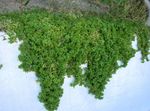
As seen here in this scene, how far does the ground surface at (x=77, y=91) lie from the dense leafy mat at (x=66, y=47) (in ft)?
0.34

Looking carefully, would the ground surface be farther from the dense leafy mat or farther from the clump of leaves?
the clump of leaves

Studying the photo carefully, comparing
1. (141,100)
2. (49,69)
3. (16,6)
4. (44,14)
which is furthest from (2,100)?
(141,100)

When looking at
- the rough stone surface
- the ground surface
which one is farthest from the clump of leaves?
the ground surface

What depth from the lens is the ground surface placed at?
5.26 meters

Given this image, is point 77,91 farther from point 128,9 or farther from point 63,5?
point 128,9

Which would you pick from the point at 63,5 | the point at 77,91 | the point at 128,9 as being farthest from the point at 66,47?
the point at 128,9

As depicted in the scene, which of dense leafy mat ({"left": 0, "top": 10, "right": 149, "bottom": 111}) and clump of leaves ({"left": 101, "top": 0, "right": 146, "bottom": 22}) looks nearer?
dense leafy mat ({"left": 0, "top": 10, "right": 149, "bottom": 111})

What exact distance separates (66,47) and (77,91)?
0.66 meters

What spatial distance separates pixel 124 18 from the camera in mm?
7062

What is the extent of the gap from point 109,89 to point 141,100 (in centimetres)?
76

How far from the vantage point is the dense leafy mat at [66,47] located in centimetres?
533

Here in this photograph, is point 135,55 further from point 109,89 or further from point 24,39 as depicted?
point 24,39

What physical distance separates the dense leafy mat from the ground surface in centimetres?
10

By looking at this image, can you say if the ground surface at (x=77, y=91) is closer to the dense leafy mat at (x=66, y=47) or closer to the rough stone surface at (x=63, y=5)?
the dense leafy mat at (x=66, y=47)
